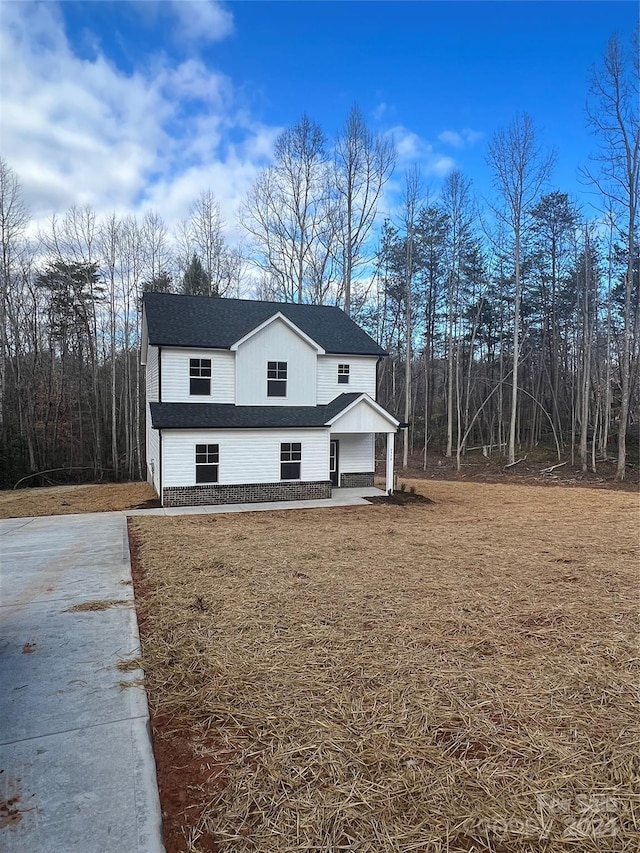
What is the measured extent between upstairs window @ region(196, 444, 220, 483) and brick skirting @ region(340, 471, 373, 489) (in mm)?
5000

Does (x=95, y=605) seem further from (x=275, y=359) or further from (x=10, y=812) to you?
(x=275, y=359)

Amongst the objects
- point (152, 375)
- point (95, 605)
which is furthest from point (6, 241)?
point (95, 605)

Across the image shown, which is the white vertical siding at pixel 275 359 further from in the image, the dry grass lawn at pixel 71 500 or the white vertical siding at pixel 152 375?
the dry grass lawn at pixel 71 500

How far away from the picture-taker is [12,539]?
31.1ft

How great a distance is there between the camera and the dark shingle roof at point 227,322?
597 inches

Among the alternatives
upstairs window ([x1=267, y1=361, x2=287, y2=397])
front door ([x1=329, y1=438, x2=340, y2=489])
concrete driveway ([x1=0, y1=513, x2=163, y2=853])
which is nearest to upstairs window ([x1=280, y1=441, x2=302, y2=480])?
upstairs window ([x1=267, y1=361, x2=287, y2=397])

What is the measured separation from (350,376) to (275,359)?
119 inches

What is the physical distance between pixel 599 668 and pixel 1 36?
14839 mm

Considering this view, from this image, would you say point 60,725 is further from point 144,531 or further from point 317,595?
point 144,531

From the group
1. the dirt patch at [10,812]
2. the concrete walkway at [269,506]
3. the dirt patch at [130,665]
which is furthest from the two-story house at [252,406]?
the dirt patch at [10,812]

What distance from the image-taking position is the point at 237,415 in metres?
14.7

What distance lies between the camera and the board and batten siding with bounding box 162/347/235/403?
14.8 meters

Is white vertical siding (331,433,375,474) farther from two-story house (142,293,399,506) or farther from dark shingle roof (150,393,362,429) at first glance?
dark shingle roof (150,393,362,429)

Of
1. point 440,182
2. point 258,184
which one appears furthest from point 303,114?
point 440,182
